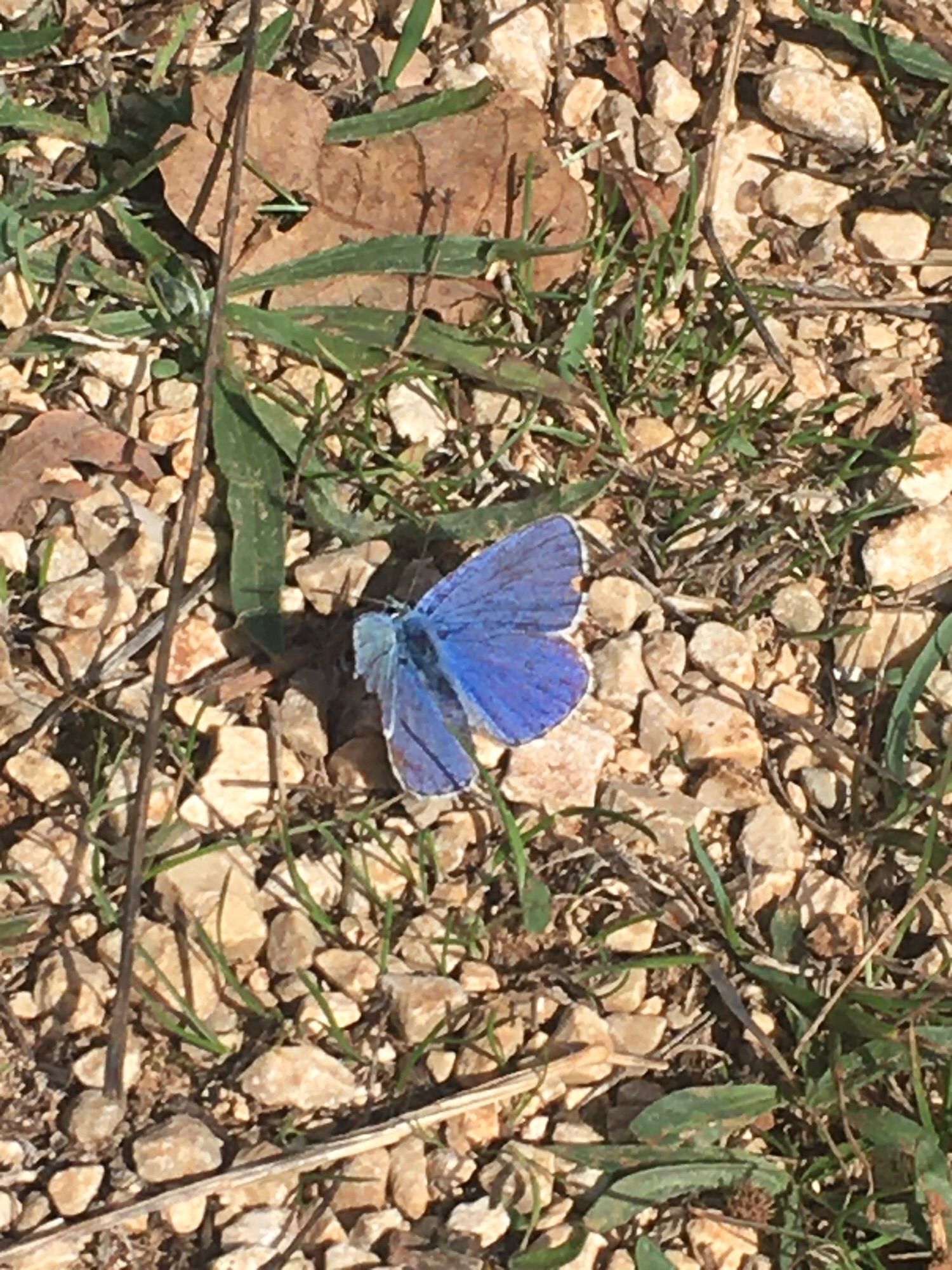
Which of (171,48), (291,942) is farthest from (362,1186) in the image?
(171,48)

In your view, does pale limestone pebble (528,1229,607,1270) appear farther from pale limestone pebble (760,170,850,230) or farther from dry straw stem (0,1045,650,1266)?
pale limestone pebble (760,170,850,230)

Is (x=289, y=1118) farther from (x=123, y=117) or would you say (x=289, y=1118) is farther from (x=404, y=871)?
(x=123, y=117)

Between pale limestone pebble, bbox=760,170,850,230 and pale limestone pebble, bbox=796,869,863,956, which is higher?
pale limestone pebble, bbox=760,170,850,230

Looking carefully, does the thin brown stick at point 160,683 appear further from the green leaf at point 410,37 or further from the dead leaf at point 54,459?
the green leaf at point 410,37

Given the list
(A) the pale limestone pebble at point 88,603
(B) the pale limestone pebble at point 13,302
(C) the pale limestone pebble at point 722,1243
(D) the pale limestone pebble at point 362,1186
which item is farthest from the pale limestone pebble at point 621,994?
(B) the pale limestone pebble at point 13,302

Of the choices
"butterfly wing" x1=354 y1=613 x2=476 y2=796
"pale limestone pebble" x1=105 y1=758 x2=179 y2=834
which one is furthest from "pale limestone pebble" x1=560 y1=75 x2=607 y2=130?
"pale limestone pebble" x1=105 y1=758 x2=179 y2=834

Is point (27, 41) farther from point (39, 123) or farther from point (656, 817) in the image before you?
point (656, 817)
